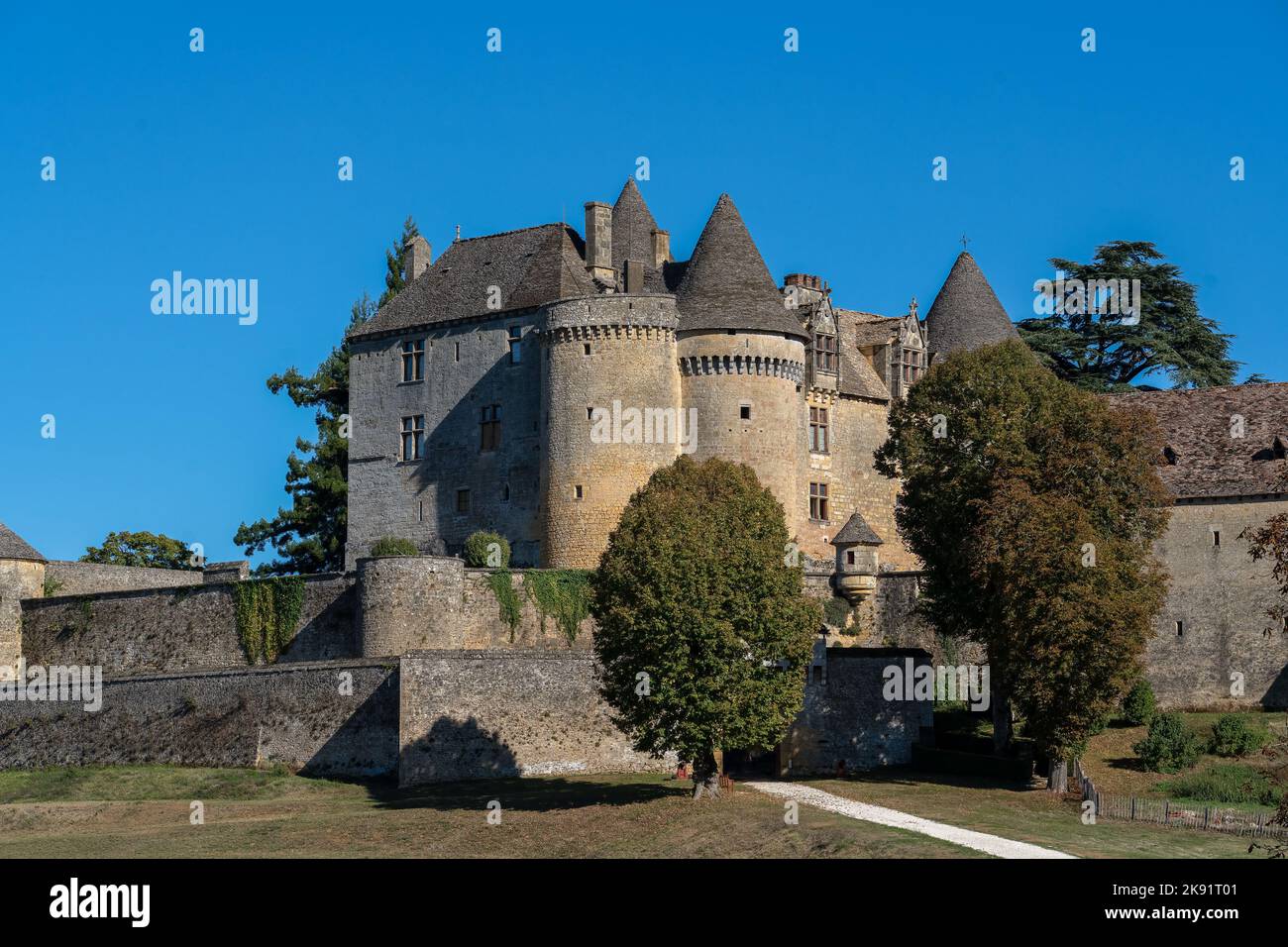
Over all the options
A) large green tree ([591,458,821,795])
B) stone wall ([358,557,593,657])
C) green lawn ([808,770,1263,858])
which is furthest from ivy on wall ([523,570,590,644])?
large green tree ([591,458,821,795])

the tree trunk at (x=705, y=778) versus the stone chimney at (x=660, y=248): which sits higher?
the stone chimney at (x=660, y=248)

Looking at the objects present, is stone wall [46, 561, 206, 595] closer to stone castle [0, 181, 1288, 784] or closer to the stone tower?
stone castle [0, 181, 1288, 784]

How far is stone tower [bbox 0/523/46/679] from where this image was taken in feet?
208

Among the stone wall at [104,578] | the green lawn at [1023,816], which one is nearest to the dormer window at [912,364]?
the green lawn at [1023,816]

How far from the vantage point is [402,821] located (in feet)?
143

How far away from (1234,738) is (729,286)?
70.5 feet

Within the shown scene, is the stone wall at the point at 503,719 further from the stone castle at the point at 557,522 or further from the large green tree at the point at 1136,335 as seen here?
the large green tree at the point at 1136,335

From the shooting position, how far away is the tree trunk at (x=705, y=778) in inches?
1738

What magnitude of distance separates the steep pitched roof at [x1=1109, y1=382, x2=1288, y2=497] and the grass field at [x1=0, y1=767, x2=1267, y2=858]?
13076 mm

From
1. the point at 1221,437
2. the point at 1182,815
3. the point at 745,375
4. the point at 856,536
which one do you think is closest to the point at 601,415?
the point at 745,375

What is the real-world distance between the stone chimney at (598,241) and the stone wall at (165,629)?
14.7 meters

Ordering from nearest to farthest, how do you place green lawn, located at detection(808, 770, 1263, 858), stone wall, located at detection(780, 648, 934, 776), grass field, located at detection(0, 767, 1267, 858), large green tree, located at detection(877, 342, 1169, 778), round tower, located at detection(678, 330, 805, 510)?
green lawn, located at detection(808, 770, 1263, 858) → grass field, located at detection(0, 767, 1267, 858) → large green tree, located at detection(877, 342, 1169, 778) → stone wall, located at detection(780, 648, 934, 776) → round tower, located at detection(678, 330, 805, 510)

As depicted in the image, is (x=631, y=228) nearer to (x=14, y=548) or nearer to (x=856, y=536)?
(x=856, y=536)

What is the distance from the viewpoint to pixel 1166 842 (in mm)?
40094
